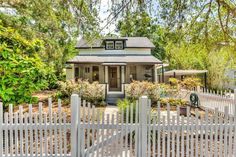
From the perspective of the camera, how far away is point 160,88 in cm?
1688

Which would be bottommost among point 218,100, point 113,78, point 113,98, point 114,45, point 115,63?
point 113,98

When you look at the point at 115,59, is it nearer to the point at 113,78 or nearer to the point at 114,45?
the point at 113,78

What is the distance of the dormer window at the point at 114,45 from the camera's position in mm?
23422

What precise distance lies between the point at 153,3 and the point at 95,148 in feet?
13.1

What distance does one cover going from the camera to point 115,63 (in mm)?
20641

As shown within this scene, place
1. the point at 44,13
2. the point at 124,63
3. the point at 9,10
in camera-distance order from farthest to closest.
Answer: the point at 124,63, the point at 9,10, the point at 44,13

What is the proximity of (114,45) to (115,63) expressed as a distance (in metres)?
3.38

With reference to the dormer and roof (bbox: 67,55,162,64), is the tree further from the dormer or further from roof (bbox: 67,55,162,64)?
the dormer

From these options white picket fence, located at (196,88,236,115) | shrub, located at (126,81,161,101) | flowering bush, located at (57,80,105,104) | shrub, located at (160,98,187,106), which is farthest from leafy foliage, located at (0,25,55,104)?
shrub, located at (160,98,187,106)

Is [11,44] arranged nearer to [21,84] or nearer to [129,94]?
[21,84]

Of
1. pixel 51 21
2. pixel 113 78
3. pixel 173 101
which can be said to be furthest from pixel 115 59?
pixel 51 21

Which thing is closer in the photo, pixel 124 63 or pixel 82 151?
pixel 82 151

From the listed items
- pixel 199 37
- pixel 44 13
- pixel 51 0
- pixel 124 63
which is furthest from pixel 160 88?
pixel 51 0

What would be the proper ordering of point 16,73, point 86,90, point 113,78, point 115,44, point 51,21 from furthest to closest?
point 115,44, point 113,78, point 86,90, point 51,21, point 16,73
